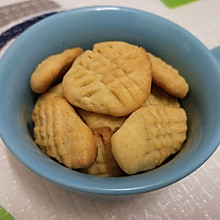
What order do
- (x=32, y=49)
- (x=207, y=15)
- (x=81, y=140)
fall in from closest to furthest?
(x=81, y=140), (x=32, y=49), (x=207, y=15)

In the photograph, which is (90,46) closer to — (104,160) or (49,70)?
(49,70)

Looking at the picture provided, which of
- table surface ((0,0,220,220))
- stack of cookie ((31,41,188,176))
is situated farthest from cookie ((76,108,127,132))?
table surface ((0,0,220,220))

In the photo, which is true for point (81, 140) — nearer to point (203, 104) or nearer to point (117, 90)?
point (117, 90)

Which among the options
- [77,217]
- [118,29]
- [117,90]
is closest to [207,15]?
[118,29]

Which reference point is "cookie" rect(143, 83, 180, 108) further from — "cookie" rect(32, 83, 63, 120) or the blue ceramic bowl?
"cookie" rect(32, 83, 63, 120)

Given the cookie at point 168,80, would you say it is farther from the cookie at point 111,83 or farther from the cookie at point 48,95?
the cookie at point 48,95

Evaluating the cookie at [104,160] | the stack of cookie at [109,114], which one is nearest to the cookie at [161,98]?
the stack of cookie at [109,114]
